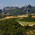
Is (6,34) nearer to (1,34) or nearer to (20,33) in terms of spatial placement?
(1,34)

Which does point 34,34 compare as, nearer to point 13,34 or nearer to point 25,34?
point 25,34

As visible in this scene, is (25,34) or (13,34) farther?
(25,34)

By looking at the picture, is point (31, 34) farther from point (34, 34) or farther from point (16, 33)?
point (16, 33)

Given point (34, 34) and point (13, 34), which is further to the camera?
point (34, 34)

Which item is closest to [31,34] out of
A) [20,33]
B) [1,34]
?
[20,33]

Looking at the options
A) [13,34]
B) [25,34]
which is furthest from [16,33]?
[25,34]

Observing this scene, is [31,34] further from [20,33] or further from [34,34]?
[20,33]

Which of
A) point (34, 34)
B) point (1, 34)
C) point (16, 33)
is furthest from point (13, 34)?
point (34, 34)
